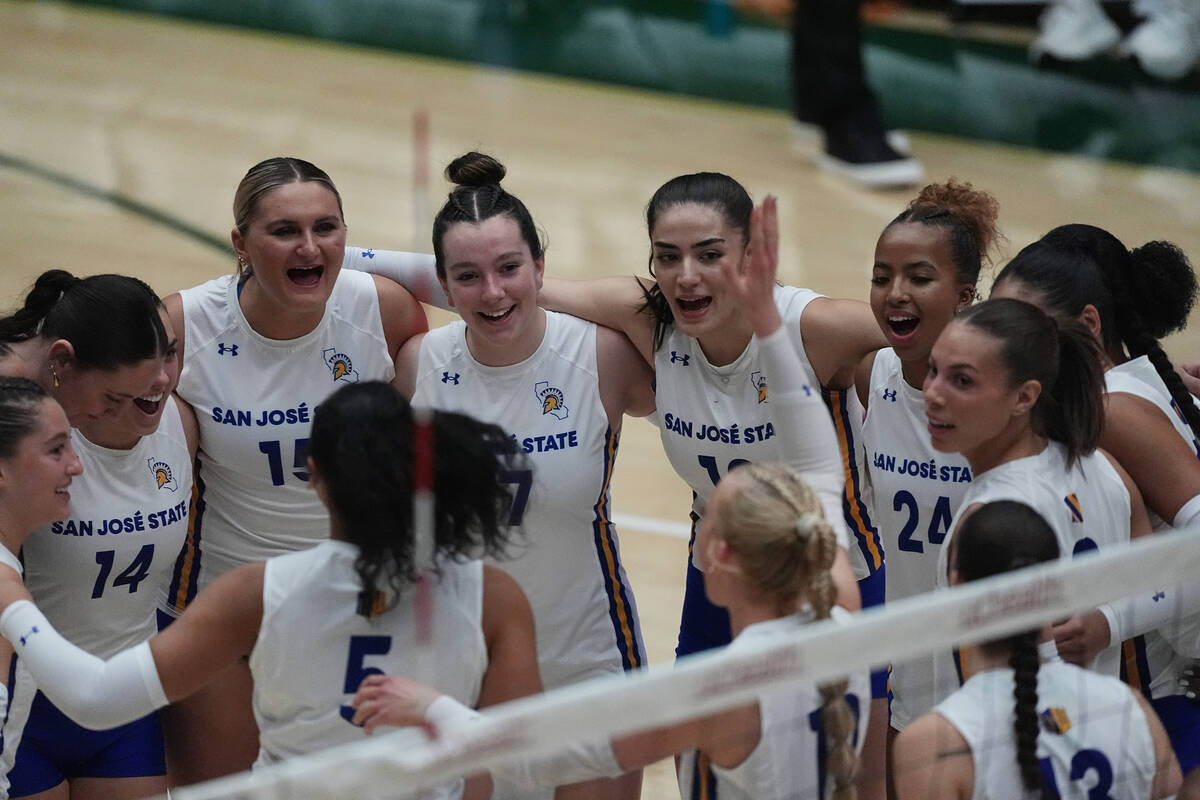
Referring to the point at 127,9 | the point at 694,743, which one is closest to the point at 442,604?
the point at 694,743

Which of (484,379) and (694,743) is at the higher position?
(484,379)

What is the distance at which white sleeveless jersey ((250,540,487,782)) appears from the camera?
288 cm

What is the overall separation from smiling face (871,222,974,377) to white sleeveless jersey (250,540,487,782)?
154cm

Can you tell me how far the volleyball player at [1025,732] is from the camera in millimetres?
2812

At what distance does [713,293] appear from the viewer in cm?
404

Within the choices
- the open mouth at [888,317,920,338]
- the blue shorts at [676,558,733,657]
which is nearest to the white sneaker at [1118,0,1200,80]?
the open mouth at [888,317,920,338]

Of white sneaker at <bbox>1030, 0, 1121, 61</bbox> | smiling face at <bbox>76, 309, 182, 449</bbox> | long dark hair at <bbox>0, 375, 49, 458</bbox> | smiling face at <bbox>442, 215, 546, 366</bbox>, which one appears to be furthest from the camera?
white sneaker at <bbox>1030, 0, 1121, 61</bbox>

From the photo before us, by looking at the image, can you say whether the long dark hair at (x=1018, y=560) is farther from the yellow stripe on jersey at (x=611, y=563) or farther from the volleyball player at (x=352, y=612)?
the yellow stripe on jersey at (x=611, y=563)

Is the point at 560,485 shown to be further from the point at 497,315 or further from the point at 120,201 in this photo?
the point at 120,201

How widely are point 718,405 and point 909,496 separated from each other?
562 mm

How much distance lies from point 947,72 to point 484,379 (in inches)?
358

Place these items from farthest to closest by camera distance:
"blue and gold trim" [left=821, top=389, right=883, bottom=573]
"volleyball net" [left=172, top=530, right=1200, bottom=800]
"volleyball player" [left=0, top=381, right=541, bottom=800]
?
"blue and gold trim" [left=821, top=389, right=883, bottom=573]
"volleyball player" [left=0, top=381, right=541, bottom=800]
"volleyball net" [left=172, top=530, right=1200, bottom=800]

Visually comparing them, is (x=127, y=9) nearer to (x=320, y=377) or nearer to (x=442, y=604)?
(x=320, y=377)

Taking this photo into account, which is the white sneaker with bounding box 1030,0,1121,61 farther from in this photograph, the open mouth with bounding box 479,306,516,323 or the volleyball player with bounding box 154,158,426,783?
the open mouth with bounding box 479,306,516,323
